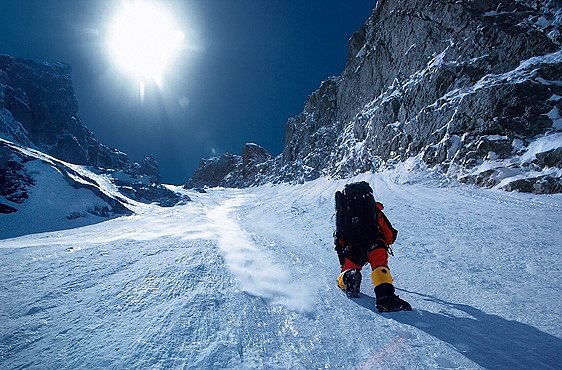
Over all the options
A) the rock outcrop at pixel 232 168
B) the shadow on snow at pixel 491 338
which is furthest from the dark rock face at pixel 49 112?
the shadow on snow at pixel 491 338

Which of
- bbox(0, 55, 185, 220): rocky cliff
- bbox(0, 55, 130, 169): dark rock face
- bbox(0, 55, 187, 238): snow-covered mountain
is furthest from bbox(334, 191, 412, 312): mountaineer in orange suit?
bbox(0, 55, 130, 169): dark rock face

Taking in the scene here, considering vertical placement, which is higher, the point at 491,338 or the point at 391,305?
the point at 391,305

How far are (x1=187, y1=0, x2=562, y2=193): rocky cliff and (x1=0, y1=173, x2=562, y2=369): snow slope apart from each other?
11.1 m

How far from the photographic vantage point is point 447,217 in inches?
352

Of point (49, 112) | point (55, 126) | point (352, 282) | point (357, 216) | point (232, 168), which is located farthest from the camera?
point (232, 168)

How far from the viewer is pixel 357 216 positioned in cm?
379

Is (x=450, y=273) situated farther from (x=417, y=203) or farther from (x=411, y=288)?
(x=417, y=203)

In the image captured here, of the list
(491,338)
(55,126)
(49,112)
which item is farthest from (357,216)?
(49,112)

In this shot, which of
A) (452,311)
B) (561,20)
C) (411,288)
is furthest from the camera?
(561,20)

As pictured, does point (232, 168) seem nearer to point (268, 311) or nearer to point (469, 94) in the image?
point (469, 94)

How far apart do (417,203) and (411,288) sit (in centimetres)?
976

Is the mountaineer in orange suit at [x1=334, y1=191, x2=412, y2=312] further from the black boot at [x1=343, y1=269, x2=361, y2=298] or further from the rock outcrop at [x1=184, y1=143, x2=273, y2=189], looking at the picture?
the rock outcrop at [x1=184, y1=143, x2=273, y2=189]

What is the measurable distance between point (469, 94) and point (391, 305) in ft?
71.7

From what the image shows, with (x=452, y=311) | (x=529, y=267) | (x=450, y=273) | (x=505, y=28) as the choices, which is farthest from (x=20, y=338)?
(x=505, y=28)
